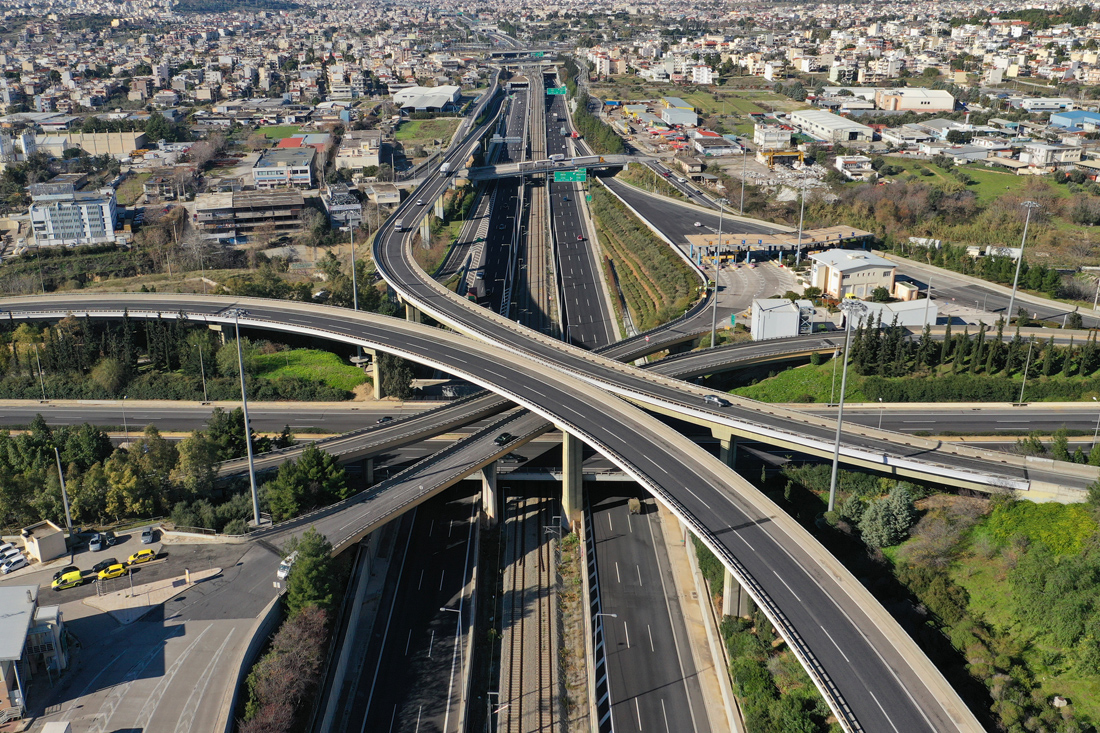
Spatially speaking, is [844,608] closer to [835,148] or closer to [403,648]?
[403,648]

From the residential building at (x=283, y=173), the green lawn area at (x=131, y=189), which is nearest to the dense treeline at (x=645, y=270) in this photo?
the residential building at (x=283, y=173)

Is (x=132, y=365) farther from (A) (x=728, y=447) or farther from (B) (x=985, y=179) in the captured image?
(B) (x=985, y=179)

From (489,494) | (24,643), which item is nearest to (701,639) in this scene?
(489,494)

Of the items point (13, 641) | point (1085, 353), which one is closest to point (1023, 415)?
point (1085, 353)

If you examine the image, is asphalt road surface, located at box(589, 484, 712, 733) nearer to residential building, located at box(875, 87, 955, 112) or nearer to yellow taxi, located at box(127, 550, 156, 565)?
yellow taxi, located at box(127, 550, 156, 565)

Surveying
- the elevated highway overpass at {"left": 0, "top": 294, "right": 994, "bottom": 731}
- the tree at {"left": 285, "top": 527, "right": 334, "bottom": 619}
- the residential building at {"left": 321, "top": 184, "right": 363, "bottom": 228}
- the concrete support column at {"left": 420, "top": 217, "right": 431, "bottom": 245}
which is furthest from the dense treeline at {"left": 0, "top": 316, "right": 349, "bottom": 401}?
the residential building at {"left": 321, "top": 184, "right": 363, "bottom": 228}
